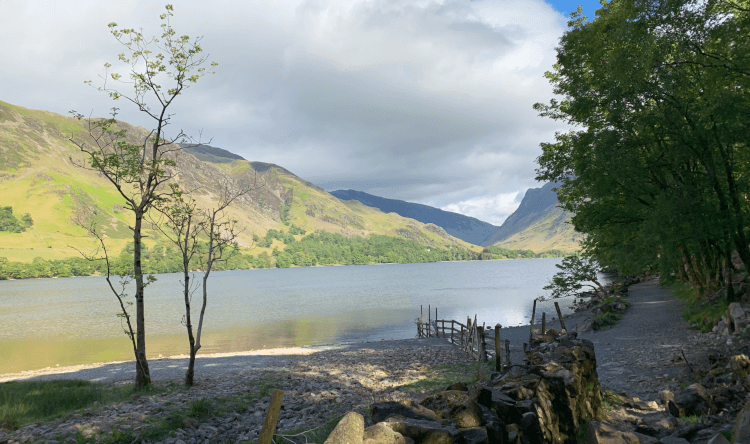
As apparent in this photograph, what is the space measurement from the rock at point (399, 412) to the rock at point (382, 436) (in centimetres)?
124

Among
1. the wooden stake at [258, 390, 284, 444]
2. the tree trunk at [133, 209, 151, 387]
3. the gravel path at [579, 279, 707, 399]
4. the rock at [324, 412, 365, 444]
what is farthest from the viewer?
the tree trunk at [133, 209, 151, 387]

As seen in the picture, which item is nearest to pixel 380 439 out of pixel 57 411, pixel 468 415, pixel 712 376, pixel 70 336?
pixel 468 415

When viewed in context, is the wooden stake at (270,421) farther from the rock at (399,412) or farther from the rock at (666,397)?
the rock at (666,397)

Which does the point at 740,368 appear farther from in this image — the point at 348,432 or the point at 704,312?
the point at 704,312

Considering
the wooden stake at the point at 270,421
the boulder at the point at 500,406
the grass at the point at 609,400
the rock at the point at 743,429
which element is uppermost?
the wooden stake at the point at 270,421

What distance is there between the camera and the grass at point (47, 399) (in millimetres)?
12602

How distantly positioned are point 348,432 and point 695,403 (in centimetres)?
1012

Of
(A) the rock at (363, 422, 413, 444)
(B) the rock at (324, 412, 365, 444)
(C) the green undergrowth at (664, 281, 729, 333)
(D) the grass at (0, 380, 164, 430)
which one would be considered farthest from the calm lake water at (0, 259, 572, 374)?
(B) the rock at (324, 412, 365, 444)

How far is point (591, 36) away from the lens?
23.1 m

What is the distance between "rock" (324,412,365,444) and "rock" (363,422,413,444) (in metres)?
0.49

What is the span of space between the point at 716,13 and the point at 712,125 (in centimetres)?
466

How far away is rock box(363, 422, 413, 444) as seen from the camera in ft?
20.6

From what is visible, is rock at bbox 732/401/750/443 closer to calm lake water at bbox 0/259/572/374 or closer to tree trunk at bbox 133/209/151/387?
tree trunk at bbox 133/209/151/387

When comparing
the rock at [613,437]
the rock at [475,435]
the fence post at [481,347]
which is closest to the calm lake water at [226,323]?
the fence post at [481,347]
